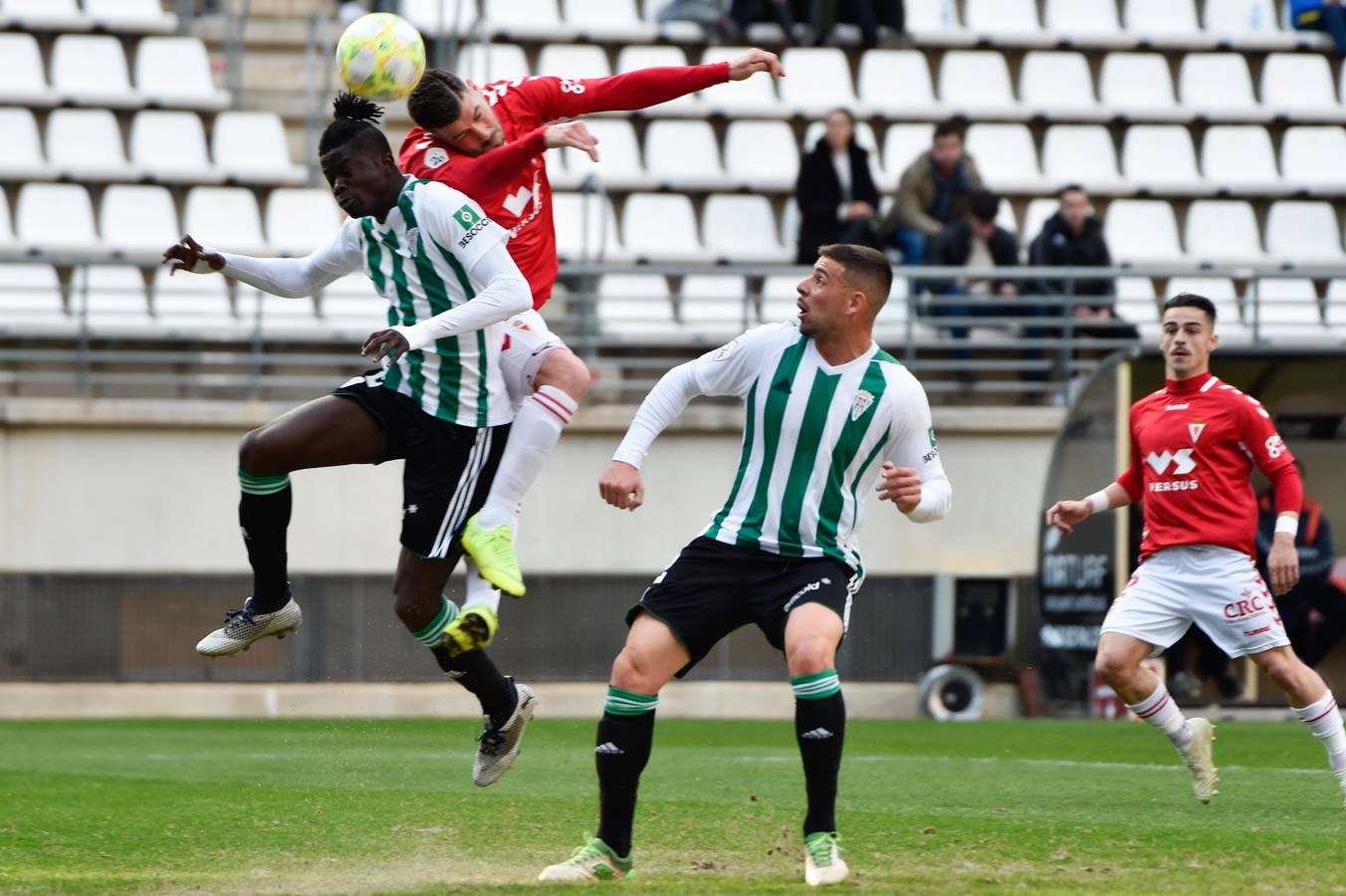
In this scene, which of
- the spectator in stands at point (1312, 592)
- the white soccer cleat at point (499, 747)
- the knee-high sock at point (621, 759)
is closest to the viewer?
→ the knee-high sock at point (621, 759)

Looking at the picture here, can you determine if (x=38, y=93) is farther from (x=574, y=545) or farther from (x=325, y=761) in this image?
(x=325, y=761)

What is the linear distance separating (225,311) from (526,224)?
8.61 meters

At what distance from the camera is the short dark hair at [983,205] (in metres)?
15.9

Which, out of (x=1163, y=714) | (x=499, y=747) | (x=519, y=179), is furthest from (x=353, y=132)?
(x=1163, y=714)

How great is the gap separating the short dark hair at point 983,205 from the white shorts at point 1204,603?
303 inches

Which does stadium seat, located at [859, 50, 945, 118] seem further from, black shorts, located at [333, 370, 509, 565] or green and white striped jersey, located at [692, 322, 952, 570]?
green and white striped jersey, located at [692, 322, 952, 570]

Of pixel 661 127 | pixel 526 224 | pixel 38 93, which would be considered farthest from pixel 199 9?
pixel 526 224

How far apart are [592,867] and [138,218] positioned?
1176 centimetres

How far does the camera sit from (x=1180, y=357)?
848 centimetres

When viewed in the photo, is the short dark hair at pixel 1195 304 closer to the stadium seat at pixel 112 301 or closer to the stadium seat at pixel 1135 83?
the stadium seat at pixel 112 301

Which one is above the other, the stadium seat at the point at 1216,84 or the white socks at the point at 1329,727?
the stadium seat at the point at 1216,84

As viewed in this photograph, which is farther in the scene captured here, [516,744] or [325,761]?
[325,761]

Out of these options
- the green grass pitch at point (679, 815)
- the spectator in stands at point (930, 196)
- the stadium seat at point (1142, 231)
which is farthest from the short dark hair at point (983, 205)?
the green grass pitch at point (679, 815)

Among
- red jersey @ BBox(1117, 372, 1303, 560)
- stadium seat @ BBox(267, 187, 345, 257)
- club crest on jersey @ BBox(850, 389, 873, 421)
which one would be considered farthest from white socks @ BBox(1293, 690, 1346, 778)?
stadium seat @ BBox(267, 187, 345, 257)
